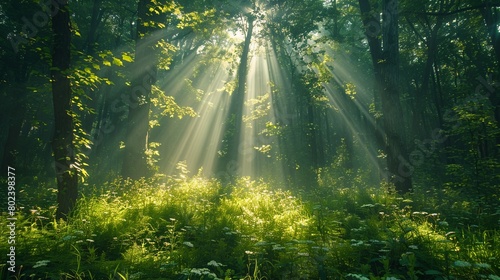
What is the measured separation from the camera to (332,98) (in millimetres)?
29797

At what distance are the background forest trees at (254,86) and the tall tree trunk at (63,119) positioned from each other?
0.08ft

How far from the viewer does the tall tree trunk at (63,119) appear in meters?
5.27

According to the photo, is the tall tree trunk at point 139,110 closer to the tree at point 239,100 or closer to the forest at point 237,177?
the forest at point 237,177

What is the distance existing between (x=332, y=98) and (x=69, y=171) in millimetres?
27708

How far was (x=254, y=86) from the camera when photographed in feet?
117

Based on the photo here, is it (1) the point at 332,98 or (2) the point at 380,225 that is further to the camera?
(1) the point at 332,98

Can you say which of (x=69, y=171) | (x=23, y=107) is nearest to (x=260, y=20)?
(x=23, y=107)

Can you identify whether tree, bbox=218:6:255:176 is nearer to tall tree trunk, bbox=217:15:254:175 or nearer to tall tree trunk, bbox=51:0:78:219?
tall tree trunk, bbox=217:15:254:175

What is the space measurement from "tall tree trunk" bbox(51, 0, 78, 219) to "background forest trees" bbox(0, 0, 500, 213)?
2 cm

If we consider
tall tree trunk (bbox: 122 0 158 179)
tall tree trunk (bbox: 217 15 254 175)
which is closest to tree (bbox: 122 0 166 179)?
tall tree trunk (bbox: 122 0 158 179)

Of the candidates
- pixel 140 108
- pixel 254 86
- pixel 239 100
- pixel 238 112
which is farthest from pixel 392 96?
pixel 254 86

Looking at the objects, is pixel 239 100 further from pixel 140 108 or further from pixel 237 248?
pixel 237 248

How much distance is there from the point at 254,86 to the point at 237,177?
2261 centimetres

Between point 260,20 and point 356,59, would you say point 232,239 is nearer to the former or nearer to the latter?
point 260,20
